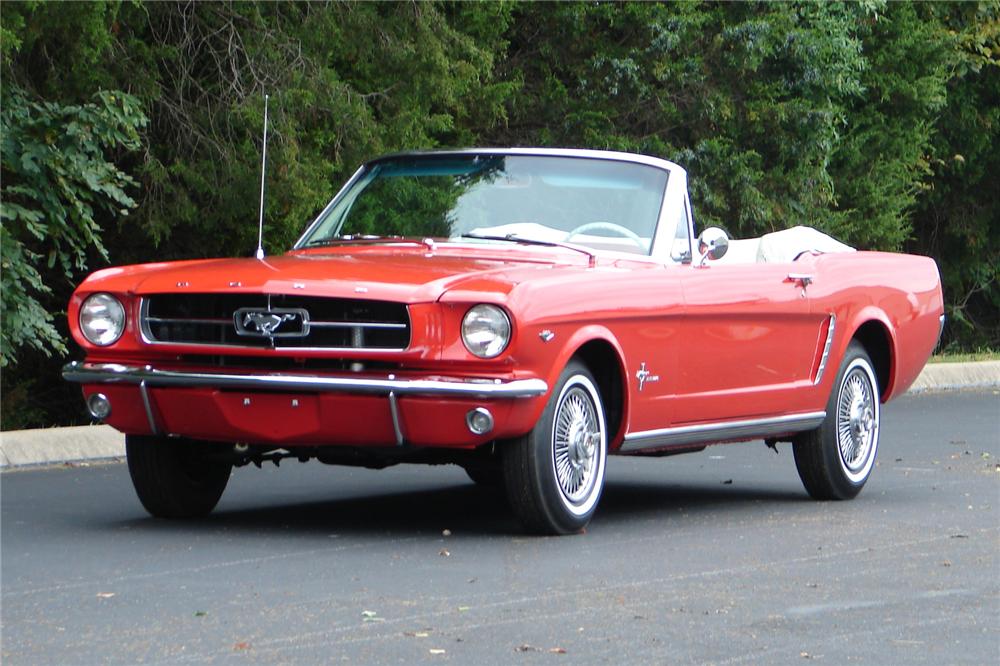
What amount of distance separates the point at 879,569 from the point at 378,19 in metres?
10.4

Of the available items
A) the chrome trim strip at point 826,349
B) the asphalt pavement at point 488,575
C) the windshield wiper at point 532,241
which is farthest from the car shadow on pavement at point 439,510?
the windshield wiper at point 532,241

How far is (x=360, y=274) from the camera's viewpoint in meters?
8.59

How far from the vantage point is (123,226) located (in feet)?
59.3

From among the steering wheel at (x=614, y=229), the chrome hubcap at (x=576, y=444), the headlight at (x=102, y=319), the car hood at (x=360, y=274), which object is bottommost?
the chrome hubcap at (x=576, y=444)

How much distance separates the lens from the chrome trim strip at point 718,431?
30.7 feet

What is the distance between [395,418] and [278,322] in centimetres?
65

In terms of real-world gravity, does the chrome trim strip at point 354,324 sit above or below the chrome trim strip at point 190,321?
above

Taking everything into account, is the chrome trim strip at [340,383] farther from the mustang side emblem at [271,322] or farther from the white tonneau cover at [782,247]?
the white tonneau cover at [782,247]

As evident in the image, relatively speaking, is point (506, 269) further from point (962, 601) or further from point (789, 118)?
point (789, 118)

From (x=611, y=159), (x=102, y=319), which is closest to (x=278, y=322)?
(x=102, y=319)

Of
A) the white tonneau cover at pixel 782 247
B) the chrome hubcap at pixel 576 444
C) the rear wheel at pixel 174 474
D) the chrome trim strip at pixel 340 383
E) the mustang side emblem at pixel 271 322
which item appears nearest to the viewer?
the chrome trim strip at pixel 340 383

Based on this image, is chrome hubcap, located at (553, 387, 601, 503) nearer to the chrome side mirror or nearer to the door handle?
the chrome side mirror

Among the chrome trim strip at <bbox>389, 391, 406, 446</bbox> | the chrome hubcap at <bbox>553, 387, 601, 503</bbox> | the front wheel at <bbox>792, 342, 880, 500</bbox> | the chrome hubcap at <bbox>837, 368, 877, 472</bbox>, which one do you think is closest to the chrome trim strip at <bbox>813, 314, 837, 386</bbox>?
the front wheel at <bbox>792, 342, 880, 500</bbox>

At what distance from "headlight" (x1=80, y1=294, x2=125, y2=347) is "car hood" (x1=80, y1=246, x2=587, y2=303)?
62 mm
